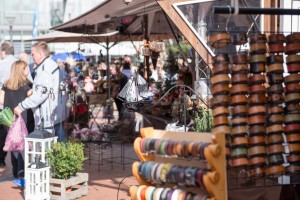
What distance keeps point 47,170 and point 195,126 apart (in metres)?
1.83

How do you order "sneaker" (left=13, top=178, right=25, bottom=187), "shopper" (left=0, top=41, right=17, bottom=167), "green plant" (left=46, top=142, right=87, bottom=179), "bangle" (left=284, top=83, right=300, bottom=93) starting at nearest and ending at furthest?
"bangle" (left=284, top=83, right=300, bottom=93) < "green plant" (left=46, top=142, right=87, bottom=179) < "sneaker" (left=13, top=178, right=25, bottom=187) < "shopper" (left=0, top=41, right=17, bottom=167)

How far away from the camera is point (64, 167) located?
6680 mm

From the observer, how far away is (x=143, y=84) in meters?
7.28

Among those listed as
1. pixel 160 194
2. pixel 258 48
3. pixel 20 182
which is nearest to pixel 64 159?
pixel 20 182

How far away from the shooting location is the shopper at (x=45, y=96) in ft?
23.4

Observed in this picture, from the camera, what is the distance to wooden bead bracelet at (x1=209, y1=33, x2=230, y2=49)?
4.04 metres

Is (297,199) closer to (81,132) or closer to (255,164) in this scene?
(255,164)

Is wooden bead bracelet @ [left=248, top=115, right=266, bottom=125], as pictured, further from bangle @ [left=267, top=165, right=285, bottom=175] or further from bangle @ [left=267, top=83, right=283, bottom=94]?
bangle @ [left=267, top=165, right=285, bottom=175]

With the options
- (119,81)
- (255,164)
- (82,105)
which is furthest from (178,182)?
(119,81)

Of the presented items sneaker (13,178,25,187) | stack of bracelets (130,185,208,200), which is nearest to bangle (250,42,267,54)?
stack of bracelets (130,185,208,200)

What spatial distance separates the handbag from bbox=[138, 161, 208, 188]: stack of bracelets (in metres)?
3.69

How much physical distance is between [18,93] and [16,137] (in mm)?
792

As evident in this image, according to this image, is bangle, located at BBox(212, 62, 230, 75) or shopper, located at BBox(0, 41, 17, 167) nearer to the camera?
bangle, located at BBox(212, 62, 230, 75)

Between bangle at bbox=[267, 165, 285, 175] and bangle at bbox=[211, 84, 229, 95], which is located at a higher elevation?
bangle at bbox=[211, 84, 229, 95]
